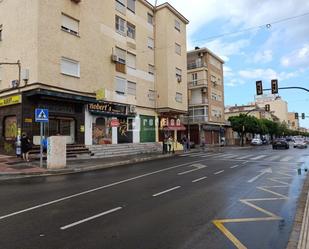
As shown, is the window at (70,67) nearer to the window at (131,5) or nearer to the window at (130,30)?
the window at (130,30)

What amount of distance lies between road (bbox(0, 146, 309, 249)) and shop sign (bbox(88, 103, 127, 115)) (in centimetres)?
1342

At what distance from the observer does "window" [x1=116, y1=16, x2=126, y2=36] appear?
28.9 metres

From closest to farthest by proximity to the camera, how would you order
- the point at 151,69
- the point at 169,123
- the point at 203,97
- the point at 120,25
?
the point at 120,25
the point at 151,69
the point at 169,123
the point at 203,97

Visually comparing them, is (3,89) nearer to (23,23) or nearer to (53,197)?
(23,23)

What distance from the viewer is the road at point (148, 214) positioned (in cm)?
511

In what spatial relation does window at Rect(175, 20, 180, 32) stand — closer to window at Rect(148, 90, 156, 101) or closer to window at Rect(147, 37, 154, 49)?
window at Rect(147, 37, 154, 49)

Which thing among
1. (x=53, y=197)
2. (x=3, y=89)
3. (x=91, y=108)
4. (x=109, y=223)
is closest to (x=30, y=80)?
(x=3, y=89)

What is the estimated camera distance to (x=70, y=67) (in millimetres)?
22734

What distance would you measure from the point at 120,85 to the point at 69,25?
7.73 m

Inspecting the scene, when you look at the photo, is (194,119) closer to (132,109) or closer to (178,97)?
(178,97)

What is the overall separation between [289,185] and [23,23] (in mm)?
20069

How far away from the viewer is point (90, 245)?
16.0 ft

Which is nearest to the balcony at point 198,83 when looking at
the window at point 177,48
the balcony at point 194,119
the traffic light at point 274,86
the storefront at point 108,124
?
the balcony at point 194,119

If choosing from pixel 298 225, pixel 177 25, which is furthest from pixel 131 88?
pixel 298 225
